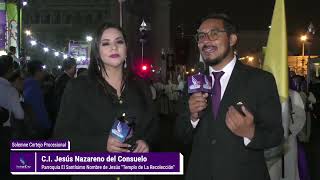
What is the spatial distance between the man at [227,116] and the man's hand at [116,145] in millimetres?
534

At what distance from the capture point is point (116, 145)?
301 centimetres

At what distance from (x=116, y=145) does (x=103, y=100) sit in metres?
0.59

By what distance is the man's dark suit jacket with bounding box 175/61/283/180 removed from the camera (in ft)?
10.9

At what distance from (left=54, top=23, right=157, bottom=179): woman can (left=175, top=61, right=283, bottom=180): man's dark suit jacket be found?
346 millimetres

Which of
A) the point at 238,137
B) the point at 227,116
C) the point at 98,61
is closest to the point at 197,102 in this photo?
the point at 227,116

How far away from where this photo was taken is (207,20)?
357 cm

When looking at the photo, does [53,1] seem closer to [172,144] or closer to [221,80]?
[172,144]

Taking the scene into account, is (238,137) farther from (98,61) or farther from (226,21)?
(98,61)

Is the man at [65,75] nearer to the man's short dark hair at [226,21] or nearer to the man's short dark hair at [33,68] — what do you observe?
the man's short dark hair at [33,68]

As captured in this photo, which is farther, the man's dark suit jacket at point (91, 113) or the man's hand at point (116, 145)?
the man's dark suit jacket at point (91, 113)

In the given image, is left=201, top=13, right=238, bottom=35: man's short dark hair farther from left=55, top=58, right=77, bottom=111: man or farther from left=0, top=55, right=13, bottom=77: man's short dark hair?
left=55, top=58, right=77, bottom=111: man

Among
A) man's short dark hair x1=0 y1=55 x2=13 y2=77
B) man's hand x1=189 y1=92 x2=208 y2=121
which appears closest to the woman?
man's hand x1=189 y1=92 x2=208 y2=121

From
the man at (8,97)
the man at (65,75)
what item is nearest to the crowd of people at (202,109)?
the man at (8,97)

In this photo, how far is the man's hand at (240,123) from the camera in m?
3.13
